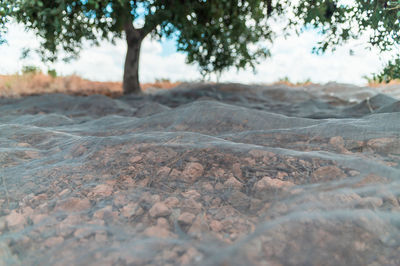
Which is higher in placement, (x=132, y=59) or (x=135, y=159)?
(x=132, y=59)

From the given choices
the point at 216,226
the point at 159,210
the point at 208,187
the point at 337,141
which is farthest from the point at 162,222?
the point at 337,141

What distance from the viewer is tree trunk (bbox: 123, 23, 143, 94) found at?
6.96 m

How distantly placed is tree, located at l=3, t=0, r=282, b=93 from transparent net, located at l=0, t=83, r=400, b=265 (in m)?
2.17

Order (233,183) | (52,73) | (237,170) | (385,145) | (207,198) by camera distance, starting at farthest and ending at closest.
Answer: (52,73) < (385,145) < (237,170) < (233,183) < (207,198)

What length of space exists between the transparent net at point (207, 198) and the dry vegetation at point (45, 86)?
6172 mm

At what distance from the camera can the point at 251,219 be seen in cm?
112

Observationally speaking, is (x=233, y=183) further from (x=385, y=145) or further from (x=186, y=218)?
(x=385, y=145)

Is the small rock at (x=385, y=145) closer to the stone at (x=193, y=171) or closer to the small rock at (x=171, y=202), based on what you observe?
the stone at (x=193, y=171)

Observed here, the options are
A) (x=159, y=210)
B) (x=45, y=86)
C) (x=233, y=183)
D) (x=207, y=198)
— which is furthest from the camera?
(x=45, y=86)

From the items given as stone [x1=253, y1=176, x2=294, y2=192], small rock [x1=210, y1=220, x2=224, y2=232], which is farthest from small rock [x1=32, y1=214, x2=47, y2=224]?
stone [x1=253, y1=176, x2=294, y2=192]

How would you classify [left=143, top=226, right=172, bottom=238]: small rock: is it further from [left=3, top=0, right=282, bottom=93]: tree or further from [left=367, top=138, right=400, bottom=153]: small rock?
[left=3, top=0, right=282, bottom=93]: tree

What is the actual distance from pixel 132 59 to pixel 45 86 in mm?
3245

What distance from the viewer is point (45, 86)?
8.61 m

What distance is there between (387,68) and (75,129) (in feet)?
11.9
